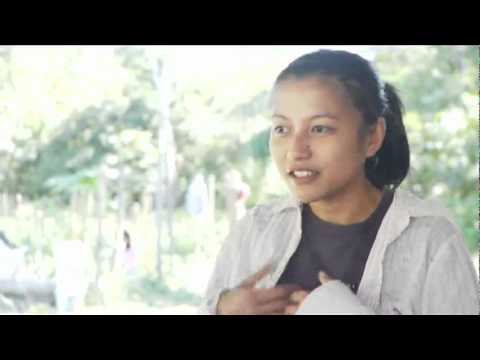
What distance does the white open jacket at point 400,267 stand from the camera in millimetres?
3455

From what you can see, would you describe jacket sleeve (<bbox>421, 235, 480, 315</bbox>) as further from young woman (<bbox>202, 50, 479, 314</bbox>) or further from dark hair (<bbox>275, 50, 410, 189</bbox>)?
dark hair (<bbox>275, 50, 410, 189</bbox>)

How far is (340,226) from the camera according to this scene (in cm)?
358

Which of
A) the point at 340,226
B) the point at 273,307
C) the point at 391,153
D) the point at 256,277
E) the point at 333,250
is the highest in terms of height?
the point at 391,153

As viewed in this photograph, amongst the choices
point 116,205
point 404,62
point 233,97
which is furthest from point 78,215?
point 404,62

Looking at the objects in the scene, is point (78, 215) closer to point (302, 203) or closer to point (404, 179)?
point (302, 203)

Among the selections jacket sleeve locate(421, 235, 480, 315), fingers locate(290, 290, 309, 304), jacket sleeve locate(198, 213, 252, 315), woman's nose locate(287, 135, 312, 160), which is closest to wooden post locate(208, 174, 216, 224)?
jacket sleeve locate(198, 213, 252, 315)

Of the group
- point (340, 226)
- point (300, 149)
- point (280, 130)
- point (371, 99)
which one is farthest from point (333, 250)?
point (371, 99)

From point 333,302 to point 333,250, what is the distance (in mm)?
250

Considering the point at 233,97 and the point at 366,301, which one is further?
the point at 233,97

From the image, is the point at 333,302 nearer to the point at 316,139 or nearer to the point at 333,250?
the point at 333,250

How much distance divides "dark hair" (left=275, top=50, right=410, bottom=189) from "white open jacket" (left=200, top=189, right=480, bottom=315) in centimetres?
13

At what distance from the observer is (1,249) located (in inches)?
145

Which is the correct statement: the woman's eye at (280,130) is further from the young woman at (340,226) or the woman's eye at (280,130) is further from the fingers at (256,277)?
the fingers at (256,277)
